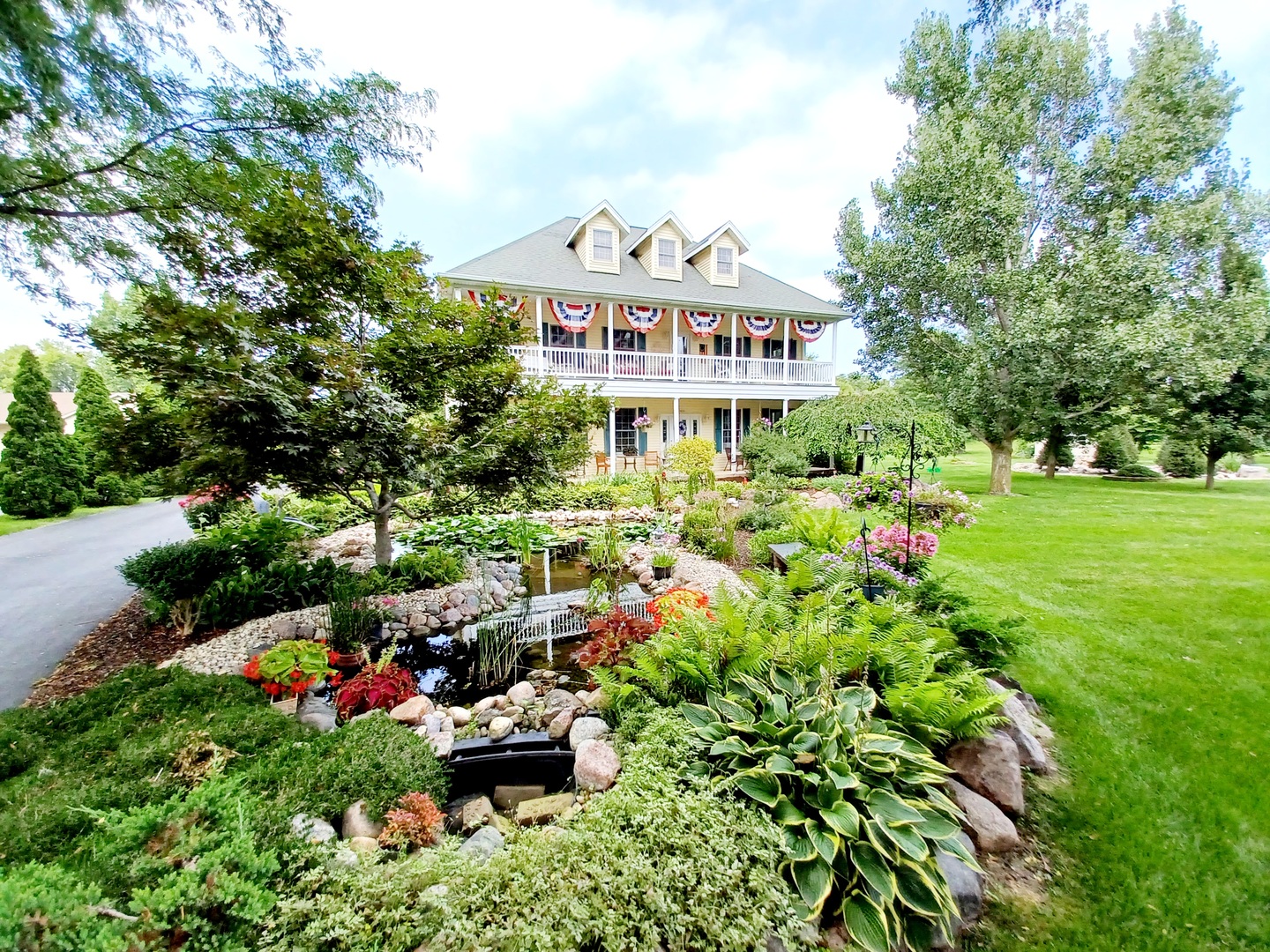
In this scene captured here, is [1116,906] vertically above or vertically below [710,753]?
below

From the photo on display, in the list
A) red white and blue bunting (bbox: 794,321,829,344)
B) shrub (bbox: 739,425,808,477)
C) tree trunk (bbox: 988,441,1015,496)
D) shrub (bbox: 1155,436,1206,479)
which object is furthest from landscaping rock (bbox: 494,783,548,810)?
shrub (bbox: 1155,436,1206,479)

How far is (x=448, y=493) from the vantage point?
5211mm

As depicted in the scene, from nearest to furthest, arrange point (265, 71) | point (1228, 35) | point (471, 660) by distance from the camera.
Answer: point (1228, 35) < point (265, 71) < point (471, 660)

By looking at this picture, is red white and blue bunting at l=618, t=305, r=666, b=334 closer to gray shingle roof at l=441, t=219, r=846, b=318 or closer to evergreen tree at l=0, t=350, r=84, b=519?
A: gray shingle roof at l=441, t=219, r=846, b=318

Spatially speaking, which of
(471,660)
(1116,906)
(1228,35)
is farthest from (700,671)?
(1228,35)

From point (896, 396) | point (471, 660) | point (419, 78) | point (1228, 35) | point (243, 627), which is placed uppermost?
point (419, 78)

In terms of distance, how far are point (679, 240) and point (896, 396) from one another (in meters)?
8.49

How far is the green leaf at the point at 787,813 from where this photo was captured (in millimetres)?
2062

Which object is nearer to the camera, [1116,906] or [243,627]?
[1116,906]

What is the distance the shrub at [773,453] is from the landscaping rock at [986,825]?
1085 cm

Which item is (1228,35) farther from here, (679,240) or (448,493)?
(679,240)

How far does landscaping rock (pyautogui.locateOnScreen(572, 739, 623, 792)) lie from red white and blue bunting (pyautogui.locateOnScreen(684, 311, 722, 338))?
14.2 m

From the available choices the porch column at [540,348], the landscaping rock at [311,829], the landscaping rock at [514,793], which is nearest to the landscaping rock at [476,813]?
the landscaping rock at [514,793]

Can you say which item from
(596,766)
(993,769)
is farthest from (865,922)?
(596,766)
